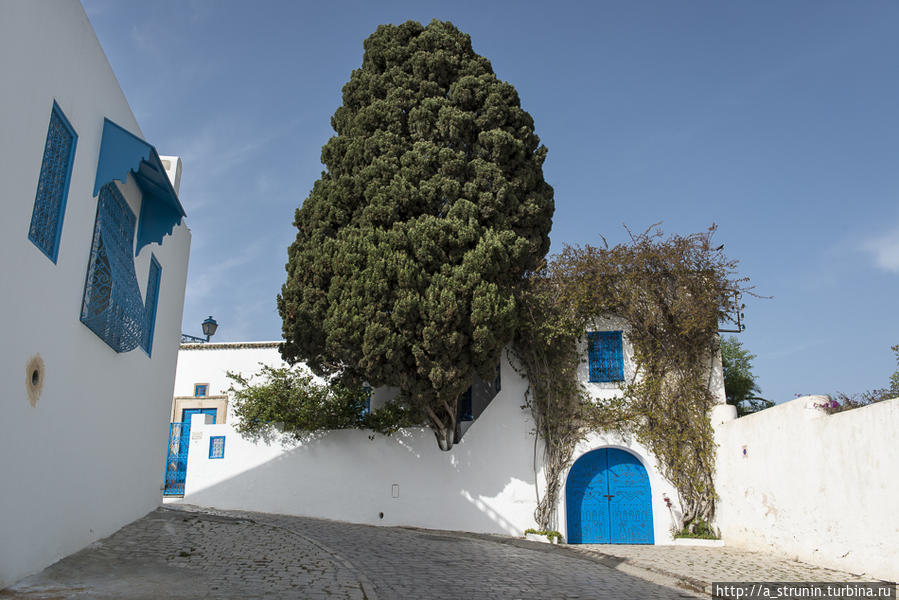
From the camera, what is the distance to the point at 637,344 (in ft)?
40.8

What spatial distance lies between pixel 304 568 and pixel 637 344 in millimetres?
7475

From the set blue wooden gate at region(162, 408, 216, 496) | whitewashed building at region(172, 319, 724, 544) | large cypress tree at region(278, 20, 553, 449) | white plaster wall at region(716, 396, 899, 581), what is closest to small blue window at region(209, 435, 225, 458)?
whitewashed building at region(172, 319, 724, 544)

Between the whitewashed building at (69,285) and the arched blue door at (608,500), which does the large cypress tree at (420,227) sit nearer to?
the arched blue door at (608,500)

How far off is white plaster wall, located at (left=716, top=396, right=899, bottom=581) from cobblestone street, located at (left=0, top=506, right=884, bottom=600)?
1.28ft

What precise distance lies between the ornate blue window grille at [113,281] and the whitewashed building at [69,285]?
0.9 inches

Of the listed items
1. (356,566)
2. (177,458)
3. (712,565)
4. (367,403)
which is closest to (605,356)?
(712,565)

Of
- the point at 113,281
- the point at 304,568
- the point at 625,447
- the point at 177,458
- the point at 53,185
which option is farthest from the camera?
the point at 177,458

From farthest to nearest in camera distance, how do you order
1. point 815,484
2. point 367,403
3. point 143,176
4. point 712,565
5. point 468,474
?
point 367,403
point 468,474
point 712,565
point 815,484
point 143,176

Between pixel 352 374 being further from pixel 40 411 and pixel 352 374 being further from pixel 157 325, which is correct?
pixel 40 411

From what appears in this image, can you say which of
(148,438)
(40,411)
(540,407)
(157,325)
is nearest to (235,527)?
(148,438)

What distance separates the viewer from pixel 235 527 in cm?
959

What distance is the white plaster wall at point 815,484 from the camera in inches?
303

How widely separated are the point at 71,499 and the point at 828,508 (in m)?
8.92

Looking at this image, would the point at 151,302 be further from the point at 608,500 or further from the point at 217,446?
the point at 608,500
